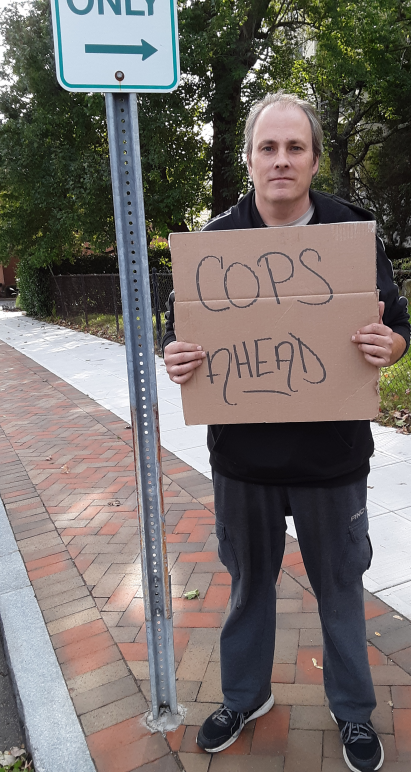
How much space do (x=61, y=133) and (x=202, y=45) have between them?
3812 mm

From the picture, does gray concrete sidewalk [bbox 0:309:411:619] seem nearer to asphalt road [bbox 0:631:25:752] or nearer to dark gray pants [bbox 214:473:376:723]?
dark gray pants [bbox 214:473:376:723]

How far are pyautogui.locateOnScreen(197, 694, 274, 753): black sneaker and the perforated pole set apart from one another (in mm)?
161

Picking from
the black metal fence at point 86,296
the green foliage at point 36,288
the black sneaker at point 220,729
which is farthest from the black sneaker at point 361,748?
the green foliage at point 36,288

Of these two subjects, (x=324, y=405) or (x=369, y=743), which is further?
(x=369, y=743)

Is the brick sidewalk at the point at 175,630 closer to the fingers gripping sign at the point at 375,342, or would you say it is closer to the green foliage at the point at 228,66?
the fingers gripping sign at the point at 375,342

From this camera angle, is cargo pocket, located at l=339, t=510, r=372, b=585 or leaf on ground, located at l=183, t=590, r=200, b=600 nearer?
cargo pocket, located at l=339, t=510, r=372, b=585

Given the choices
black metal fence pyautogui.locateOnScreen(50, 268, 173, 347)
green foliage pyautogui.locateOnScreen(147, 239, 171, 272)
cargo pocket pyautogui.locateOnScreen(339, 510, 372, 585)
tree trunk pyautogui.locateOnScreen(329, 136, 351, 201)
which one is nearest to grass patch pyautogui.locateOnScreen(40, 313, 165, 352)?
black metal fence pyautogui.locateOnScreen(50, 268, 173, 347)

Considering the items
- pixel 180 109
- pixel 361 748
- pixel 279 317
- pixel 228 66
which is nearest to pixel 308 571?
pixel 361 748

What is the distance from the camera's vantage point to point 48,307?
64.2 ft

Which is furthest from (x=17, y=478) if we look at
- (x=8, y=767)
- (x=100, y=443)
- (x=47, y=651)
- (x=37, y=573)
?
(x=8, y=767)

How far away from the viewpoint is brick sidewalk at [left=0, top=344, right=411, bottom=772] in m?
2.04

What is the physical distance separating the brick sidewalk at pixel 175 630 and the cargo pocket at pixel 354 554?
64 cm

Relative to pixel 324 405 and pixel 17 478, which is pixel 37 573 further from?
pixel 324 405

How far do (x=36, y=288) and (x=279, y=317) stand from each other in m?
19.0
